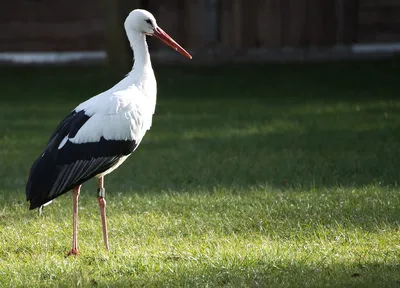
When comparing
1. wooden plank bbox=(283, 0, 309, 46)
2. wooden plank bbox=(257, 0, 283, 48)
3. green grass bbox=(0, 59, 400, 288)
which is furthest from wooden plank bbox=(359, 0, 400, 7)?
green grass bbox=(0, 59, 400, 288)

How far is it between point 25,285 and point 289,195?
11.0 feet

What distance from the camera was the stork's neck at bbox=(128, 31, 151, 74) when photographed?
716 centimetres

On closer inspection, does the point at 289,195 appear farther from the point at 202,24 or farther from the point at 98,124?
the point at 202,24

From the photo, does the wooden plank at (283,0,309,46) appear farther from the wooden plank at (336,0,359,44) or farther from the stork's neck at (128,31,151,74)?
the stork's neck at (128,31,151,74)

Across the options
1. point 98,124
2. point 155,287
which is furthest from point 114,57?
point 155,287

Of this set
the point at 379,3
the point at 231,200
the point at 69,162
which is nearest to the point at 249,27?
the point at 379,3

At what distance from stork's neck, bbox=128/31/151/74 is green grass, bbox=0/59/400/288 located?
1.20m

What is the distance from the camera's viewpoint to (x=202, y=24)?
74.5ft

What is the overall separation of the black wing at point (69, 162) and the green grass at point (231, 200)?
444 millimetres

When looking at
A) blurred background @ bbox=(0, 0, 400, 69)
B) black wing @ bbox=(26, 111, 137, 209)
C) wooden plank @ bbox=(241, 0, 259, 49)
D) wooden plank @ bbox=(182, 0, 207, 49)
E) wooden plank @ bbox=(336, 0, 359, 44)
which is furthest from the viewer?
wooden plank @ bbox=(182, 0, 207, 49)

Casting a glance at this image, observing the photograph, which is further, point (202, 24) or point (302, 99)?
point (202, 24)

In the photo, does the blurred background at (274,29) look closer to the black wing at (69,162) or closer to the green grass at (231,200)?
the green grass at (231,200)

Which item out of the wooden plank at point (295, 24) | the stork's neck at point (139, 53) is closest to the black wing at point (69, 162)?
the stork's neck at point (139, 53)

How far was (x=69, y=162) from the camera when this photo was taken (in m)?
6.63
